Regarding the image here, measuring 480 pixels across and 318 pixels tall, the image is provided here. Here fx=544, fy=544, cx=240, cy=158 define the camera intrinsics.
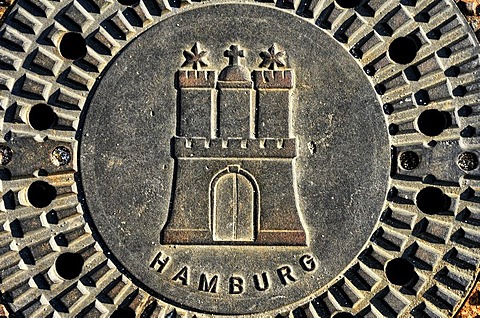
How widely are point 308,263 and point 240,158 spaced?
1.09 meters

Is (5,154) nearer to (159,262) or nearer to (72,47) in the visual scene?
(72,47)

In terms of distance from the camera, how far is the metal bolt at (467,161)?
4.66m

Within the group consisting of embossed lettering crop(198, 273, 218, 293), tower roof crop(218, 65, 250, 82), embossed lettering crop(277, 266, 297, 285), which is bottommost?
embossed lettering crop(198, 273, 218, 293)

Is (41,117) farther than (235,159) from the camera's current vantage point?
Yes

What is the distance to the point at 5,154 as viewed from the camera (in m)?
4.73

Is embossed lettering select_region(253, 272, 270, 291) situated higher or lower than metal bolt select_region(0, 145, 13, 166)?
lower

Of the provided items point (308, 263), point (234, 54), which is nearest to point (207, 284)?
point (308, 263)

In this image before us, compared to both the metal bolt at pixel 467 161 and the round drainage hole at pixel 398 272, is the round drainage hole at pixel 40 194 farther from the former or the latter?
the metal bolt at pixel 467 161

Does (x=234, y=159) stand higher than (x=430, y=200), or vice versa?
(x=234, y=159)

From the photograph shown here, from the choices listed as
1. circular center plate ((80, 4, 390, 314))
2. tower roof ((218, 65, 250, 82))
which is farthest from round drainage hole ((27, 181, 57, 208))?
tower roof ((218, 65, 250, 82))

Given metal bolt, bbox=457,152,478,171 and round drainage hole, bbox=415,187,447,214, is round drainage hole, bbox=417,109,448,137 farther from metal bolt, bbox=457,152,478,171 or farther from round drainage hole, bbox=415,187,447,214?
round drainage hole, bbox=415,187,447,214

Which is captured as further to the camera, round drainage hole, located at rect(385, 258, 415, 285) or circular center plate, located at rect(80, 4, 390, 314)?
round drainage hole, located at rect(385, 258, 415, 285)

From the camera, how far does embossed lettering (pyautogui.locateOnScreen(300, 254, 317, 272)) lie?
4.73m

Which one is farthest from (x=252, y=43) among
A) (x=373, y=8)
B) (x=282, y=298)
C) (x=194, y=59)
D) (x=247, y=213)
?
(x=282, y=298)
